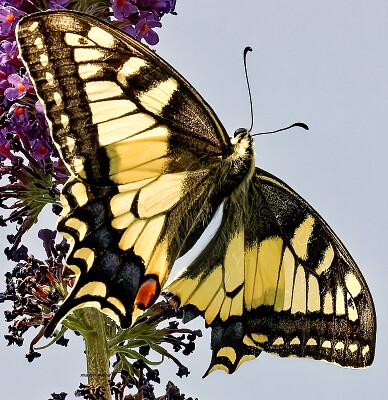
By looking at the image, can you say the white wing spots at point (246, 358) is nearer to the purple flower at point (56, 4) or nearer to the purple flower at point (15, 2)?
the purple flower at point (56, 4)

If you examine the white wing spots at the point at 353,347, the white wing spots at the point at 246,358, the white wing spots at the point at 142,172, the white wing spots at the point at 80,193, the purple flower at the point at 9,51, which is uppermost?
the purple flower at the point at 9,51

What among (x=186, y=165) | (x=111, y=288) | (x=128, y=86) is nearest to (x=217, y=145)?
(x=186, y=165)

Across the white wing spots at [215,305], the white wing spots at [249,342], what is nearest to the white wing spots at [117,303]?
the white wing spots at [215,305]

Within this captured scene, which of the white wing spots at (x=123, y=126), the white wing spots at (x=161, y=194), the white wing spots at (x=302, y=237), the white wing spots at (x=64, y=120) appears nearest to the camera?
the white wing spots at (x=64, y=120)

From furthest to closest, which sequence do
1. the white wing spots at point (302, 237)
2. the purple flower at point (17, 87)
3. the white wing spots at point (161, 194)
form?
the white wing spots at point (302, 237) < the purple flower at point (17, 87) < the white wing spots at point (161, 194)

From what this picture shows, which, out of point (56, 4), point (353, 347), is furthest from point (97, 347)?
point (56, 4)

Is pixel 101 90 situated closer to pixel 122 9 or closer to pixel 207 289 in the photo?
pixel 122 9

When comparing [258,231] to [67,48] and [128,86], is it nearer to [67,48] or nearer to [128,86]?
[128,86]
